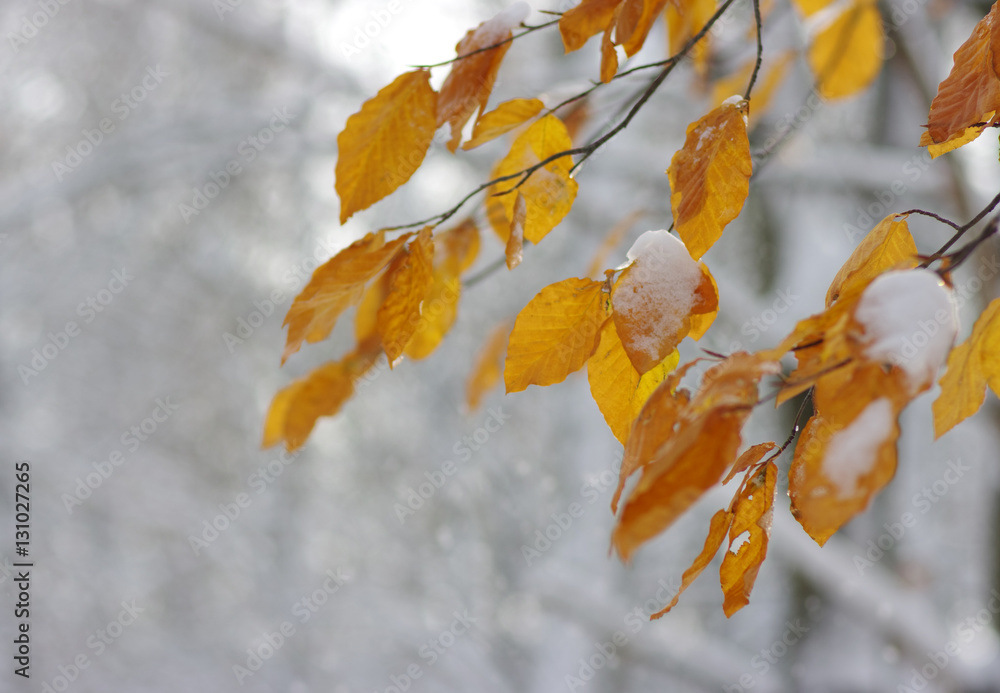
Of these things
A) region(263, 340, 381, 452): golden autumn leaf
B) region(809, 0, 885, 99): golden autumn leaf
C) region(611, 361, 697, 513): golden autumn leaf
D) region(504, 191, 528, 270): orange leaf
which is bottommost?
region(611, 361, 697, 513): golden autumn leaf

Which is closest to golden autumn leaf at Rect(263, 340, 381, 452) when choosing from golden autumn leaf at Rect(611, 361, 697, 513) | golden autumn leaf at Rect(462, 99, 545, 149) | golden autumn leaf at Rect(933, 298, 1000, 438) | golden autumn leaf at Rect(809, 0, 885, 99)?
golden autumn leaf at Rect(462, 99, 545, 149)

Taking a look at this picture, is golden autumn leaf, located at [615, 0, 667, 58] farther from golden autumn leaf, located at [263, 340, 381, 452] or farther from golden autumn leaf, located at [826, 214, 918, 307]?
golden autumn leaf, located at [263, 340, 381, 452]

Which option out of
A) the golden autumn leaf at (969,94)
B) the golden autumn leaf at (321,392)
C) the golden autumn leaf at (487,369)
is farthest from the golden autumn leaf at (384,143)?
the golden autumn leaf at (487,369)

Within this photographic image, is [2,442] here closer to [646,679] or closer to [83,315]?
[83,315]

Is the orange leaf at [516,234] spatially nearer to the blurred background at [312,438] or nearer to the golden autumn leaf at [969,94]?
the golden autumn leaf at [969,94]

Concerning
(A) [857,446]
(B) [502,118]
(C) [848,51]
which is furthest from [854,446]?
(C) [848,51]

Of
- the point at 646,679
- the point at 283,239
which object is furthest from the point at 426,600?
the point at 283,239

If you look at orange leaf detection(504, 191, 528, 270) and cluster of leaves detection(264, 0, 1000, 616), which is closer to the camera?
cluster of leaves detection(264, 0, 1000, 616)
